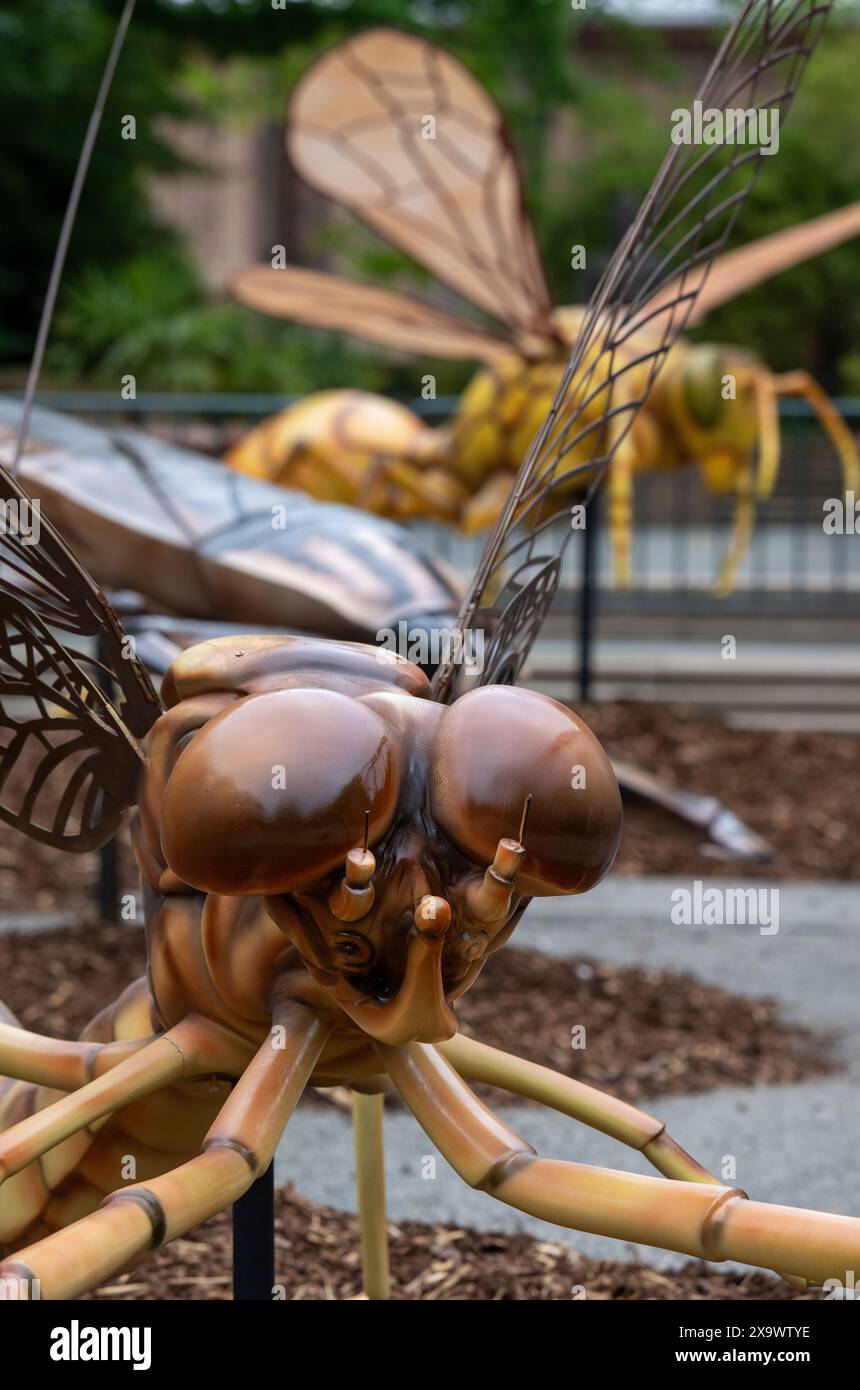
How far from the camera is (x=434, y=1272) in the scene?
9.27 feet

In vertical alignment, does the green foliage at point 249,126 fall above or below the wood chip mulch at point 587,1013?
above

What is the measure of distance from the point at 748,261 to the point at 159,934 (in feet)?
20.1

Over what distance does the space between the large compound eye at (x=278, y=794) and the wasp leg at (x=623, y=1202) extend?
32cm

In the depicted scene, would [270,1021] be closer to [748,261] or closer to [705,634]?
[748,261]

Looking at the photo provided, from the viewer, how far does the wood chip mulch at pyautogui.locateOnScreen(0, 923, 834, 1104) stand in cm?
415

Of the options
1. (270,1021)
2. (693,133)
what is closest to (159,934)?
(270,1021)

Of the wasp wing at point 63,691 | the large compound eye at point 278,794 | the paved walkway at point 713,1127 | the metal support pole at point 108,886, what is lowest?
the paved walkway at point 713,1127

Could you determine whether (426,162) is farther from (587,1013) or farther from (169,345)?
(169,345)

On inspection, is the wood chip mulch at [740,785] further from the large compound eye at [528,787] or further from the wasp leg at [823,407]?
the large compound eye at [528,787]

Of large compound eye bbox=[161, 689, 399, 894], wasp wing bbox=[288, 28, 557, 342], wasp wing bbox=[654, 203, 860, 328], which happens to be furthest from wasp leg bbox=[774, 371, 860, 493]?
large compound eye bbox=[161, 689, 399, 894]

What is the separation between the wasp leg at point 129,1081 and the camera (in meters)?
1.50

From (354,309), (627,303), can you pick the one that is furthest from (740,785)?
(627,303)

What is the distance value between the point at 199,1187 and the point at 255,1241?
570mm

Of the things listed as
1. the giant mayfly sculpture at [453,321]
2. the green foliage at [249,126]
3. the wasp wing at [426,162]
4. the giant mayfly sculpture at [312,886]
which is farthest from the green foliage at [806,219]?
the giant mayfly sculpture at [312,886]
